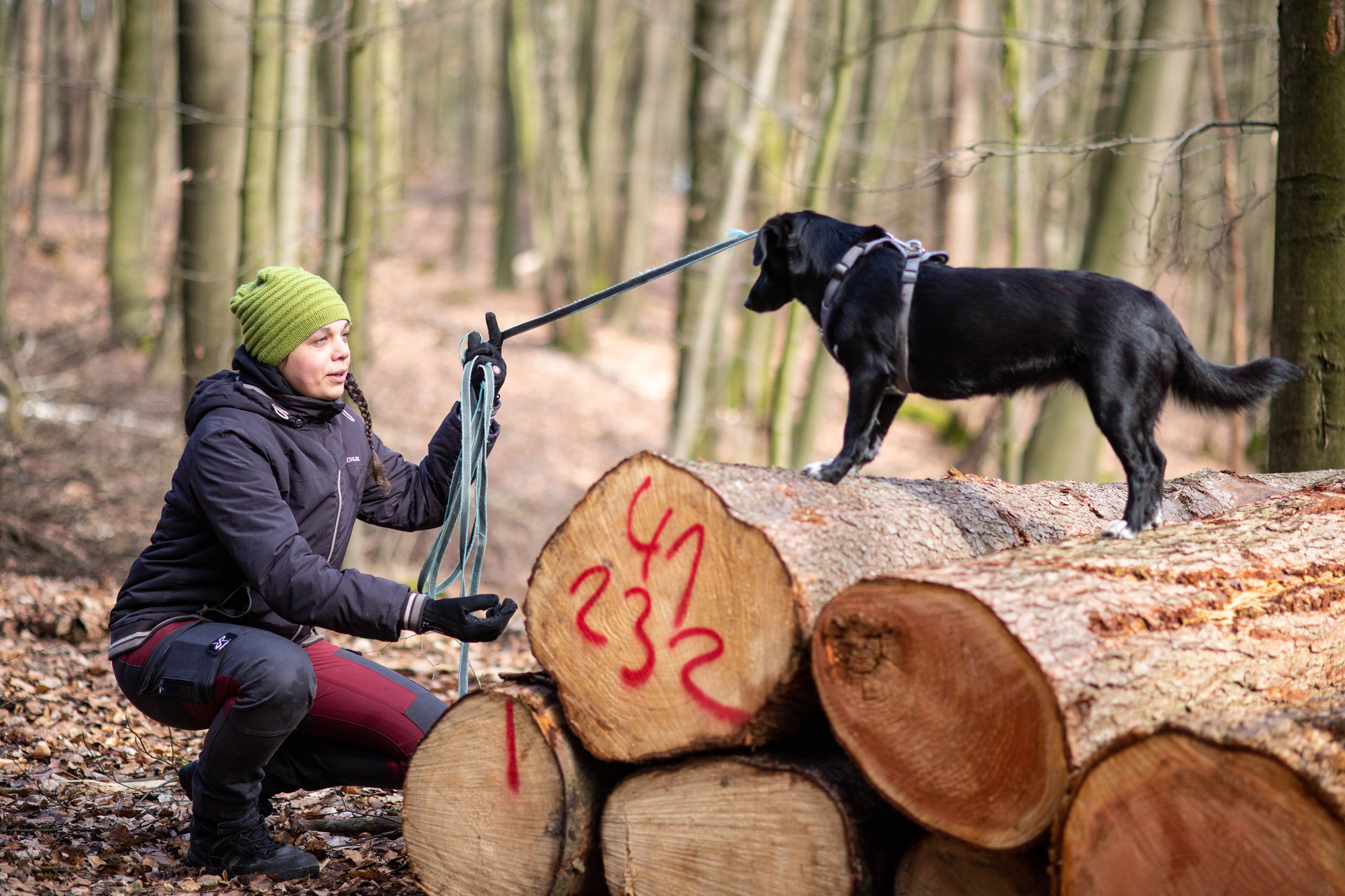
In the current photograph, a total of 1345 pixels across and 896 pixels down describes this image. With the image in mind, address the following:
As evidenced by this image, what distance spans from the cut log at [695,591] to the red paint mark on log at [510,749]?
0.17m

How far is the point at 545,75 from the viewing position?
17516 millimetres

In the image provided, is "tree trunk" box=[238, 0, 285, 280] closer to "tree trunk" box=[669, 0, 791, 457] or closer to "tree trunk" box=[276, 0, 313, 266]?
"tree trunk" box=[276, 0, 313, 266]

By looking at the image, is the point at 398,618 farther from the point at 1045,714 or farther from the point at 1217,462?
the point at 1217,462

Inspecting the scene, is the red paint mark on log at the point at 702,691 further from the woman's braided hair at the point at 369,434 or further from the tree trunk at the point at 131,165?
the tree trunk at the point at 131,165

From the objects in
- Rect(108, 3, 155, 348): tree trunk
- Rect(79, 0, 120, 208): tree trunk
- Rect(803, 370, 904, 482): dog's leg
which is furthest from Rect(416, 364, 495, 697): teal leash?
Rect(79, 0, 120, 208): tree trunk

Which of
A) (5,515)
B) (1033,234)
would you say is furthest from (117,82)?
(1033,234)

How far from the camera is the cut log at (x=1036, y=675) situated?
2.21 meters

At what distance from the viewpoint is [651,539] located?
269 centimetres

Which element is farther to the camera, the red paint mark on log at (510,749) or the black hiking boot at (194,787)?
the black hiking boot at (194,787)

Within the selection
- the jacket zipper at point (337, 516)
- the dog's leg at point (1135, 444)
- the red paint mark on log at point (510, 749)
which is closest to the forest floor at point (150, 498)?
the red paint mark on log at point (510, 749)

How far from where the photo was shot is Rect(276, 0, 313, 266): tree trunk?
731 cm

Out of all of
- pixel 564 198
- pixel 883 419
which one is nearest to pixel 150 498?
pixel 883 419

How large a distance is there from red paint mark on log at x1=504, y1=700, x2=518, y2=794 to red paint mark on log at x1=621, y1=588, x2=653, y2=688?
36 centimetres

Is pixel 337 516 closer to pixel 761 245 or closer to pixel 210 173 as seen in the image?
pixel 761 245
